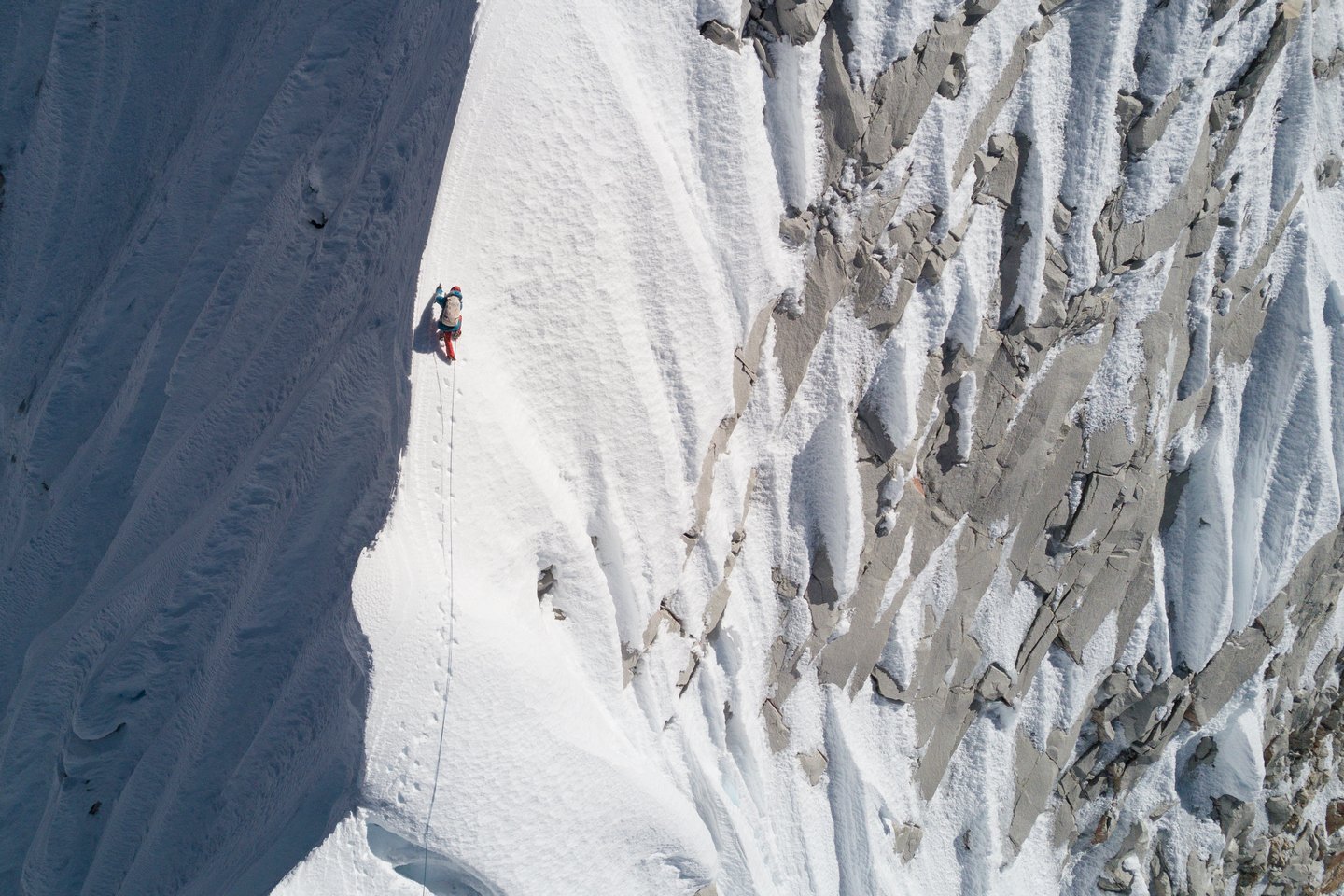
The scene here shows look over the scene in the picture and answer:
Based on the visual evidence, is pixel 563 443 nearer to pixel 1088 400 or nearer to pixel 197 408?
pixel 197 408

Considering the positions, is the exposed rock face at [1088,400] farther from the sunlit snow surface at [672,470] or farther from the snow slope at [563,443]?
the snow slope at [563,443]

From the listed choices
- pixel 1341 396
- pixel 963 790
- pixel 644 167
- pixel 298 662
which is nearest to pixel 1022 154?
pixel 644 167

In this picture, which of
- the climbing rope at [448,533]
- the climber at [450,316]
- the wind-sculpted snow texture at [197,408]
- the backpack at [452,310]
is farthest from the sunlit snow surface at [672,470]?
the wind-sculpted snow texture at [197,408]

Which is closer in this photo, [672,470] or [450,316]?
[450,316]

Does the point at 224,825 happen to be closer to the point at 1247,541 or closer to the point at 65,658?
the point at 65,658

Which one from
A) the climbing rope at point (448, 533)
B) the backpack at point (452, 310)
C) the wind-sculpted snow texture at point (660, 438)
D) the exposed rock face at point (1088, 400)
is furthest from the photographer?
the exposed rock face at point (1088, 400)

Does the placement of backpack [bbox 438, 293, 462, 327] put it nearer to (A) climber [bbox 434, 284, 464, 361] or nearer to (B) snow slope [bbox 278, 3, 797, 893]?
(A) climber [bbox 434, 284, 464, 361]

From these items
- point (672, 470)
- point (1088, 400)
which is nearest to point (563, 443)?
point (672, 470)
